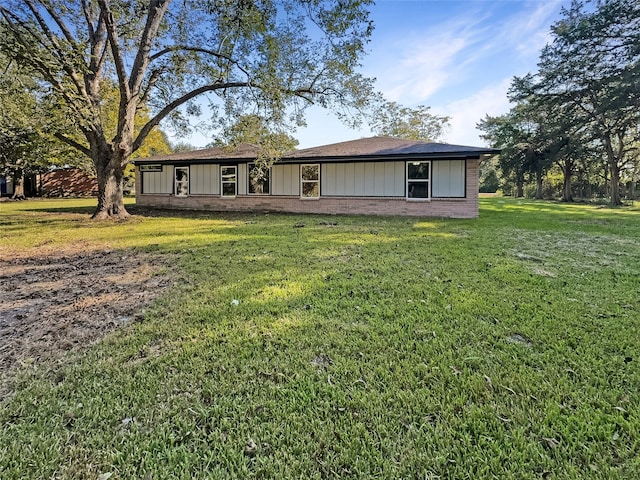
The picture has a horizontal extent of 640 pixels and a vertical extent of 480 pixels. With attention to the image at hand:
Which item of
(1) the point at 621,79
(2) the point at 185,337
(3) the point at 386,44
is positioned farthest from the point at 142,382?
(1) the point at 621,79

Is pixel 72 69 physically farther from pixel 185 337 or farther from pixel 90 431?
pixel 90 431

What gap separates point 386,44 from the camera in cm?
1184

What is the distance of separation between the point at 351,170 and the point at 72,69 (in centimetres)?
987

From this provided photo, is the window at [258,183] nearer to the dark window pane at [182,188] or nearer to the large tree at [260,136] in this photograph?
the large tree at [260,136]

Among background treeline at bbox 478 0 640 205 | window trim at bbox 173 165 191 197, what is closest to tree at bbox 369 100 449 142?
background treeline at bbox 478 0 640 205

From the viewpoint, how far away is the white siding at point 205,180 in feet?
55.8

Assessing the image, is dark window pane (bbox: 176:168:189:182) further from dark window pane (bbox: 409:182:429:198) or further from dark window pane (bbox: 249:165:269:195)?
dark window pane (bbox: 409:182:429:198)

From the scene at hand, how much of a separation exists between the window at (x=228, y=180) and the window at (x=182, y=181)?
6.96 ft

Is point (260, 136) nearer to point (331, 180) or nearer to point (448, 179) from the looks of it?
point (331, 180)

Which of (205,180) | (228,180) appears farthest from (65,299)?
(205,180)

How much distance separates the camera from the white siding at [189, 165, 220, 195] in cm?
1702

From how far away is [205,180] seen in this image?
1722 cm

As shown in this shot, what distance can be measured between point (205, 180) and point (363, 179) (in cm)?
790

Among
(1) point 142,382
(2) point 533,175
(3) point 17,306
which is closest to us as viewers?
(1) point 142,382
